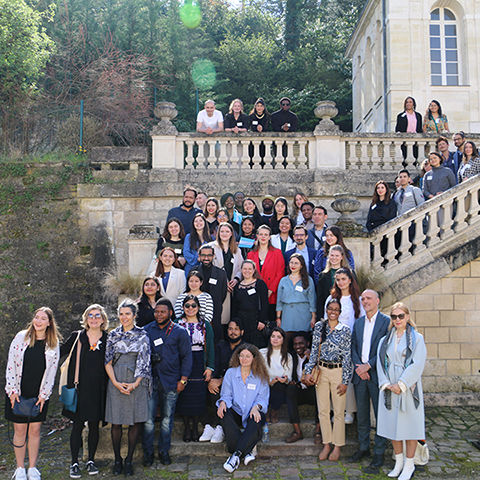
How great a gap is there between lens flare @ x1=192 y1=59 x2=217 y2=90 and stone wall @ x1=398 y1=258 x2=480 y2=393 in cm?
1337

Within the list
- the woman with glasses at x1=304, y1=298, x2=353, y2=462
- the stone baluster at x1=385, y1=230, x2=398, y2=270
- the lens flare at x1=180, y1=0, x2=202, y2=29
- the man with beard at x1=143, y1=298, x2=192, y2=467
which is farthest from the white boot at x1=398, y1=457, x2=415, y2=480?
the lens flare at x1=180, y1=0, x2=202, y2=29

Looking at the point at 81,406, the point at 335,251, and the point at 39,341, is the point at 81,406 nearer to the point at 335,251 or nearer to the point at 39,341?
the point at 39,341

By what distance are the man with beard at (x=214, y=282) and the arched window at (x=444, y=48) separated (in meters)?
10.3

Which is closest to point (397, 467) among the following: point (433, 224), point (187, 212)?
point (433, 224)

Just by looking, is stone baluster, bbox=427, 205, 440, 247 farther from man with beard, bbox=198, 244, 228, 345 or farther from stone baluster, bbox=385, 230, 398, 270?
Result: man with beard, bbox=198, 244, 228, 345

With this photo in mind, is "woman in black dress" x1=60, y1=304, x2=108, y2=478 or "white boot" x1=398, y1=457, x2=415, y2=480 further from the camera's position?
"woman in black dress" x1=60, y1=304, x2=108, y2=478

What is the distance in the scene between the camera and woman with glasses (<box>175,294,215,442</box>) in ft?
16.0

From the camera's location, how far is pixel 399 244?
6891mm

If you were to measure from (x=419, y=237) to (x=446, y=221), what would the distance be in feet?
1.50

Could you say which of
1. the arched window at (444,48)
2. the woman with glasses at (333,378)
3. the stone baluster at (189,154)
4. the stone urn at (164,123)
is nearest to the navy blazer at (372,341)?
the woman with glasses at (333,378)

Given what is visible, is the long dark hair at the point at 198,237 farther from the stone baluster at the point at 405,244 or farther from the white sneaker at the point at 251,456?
the stone baluster at the point at 405,244

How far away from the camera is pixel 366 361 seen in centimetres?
480

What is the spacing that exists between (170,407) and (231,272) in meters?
1.94

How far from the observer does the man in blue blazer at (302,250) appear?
5980mm
